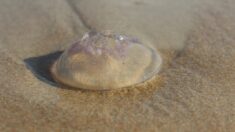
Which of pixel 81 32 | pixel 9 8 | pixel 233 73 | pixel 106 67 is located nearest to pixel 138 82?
pixel 106 67

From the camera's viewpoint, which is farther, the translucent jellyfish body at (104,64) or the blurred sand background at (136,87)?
the translucent jellyfish body at (104,64)

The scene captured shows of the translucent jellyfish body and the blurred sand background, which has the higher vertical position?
the translucent jellyfish body

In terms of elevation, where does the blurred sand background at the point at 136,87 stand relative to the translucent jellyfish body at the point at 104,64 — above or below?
below

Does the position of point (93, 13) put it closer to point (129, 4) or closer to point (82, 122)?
point (129, 4)

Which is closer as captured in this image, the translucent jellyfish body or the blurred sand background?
the blurred sand background
